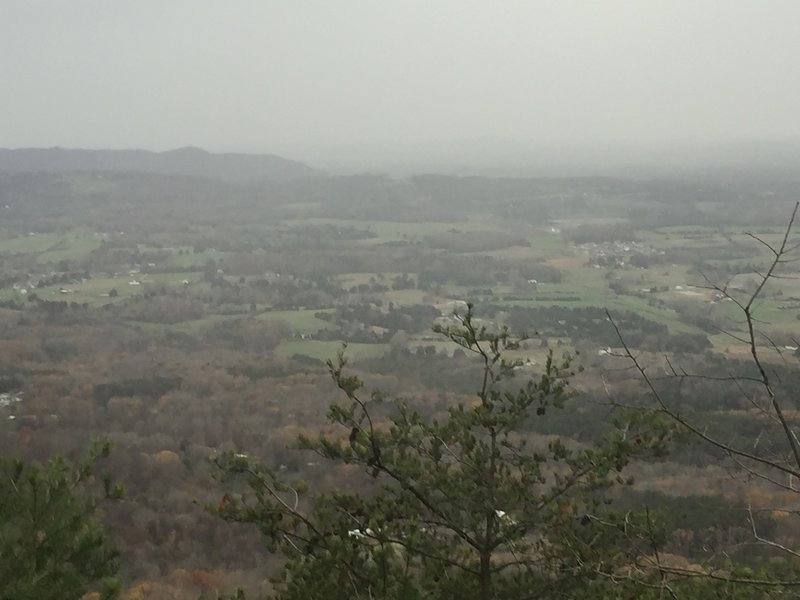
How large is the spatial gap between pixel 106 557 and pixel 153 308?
39.4 metres

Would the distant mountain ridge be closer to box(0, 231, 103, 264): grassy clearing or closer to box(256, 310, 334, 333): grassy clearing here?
box(0, 231, 103, 264): grassy clearing

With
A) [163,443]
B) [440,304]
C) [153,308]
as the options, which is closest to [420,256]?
[440,304]

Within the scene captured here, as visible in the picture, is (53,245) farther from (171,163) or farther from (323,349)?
(171,163)

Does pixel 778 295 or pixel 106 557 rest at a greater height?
pixel 106 557

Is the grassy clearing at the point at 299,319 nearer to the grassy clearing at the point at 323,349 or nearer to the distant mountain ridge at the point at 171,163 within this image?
the grassy clearing at the point at 323,349

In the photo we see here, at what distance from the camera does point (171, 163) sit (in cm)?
12825

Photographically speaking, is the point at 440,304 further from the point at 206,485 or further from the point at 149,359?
the point at 206,485

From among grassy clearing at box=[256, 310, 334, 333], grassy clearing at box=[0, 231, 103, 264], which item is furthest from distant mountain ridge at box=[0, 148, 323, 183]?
grassy clearing at box=[256, 310, 334, 333]

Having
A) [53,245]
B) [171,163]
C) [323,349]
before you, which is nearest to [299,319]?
[323,349]

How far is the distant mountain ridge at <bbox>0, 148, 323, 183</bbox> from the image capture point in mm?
119750

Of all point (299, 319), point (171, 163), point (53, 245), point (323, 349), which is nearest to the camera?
point (323, 349)

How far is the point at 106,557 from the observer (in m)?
5.07

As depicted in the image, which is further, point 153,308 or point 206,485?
point 153,308

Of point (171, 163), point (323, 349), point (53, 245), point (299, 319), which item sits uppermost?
point (171, 163)
